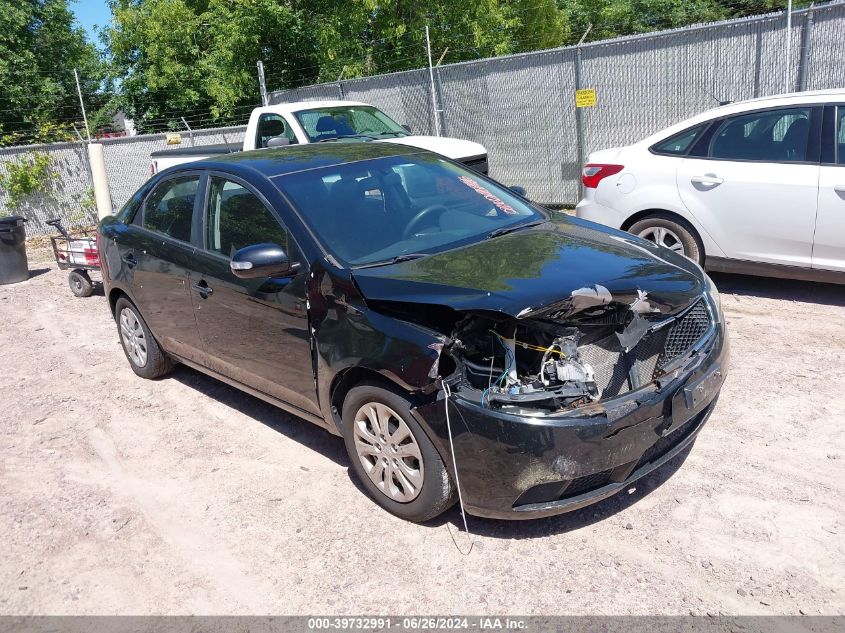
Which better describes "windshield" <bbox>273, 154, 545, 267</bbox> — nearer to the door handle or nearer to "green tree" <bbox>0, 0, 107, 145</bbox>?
the door handle

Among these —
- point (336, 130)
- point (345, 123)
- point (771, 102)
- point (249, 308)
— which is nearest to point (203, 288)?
point (249, 308)

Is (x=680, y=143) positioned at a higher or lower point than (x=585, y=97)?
lower

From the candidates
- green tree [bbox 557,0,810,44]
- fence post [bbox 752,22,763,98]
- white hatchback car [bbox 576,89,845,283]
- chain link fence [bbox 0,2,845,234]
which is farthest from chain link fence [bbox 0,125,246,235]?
green tree [bbox 557,0,810,44]

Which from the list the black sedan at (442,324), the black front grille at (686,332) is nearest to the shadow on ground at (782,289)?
the black sedan at (442,324)

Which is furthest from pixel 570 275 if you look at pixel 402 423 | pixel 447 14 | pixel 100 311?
pixel 447 14

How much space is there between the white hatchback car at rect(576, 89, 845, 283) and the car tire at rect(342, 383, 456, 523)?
3.99 meters

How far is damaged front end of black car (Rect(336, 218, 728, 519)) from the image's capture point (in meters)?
3.24

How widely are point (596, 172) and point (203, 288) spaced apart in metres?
3.97

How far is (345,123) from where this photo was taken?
10.8 meters

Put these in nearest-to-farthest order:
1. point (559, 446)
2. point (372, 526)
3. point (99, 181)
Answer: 1. point (559, 446)
2. point (372, 526)
3. point (99, 181)

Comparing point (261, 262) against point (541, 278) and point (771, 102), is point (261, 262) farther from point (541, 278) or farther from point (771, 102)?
point (771, 102)

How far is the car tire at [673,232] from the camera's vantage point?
6617mm

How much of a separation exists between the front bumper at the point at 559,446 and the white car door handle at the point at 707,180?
332 cm

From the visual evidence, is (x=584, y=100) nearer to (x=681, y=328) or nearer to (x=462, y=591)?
(x=681, y=328)
